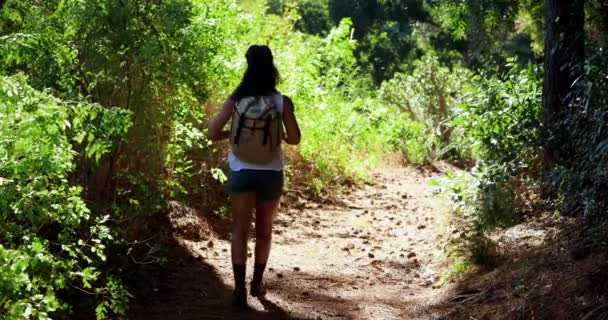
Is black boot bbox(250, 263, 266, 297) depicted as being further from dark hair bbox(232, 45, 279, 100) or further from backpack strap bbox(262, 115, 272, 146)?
dark hair bbox(232, 45, 279, 100)

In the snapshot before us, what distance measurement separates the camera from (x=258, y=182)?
188 inches

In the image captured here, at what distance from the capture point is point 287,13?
11383mm

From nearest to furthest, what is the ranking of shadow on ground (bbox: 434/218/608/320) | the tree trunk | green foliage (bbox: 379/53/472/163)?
shadow on ground (bbox: 434/218/608/320) < the tree trunk < green foliage (bbox: 379/53/472/163)

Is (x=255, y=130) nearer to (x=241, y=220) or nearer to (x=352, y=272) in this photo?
(x=241, y=220)

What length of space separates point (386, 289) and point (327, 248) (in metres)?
1.61

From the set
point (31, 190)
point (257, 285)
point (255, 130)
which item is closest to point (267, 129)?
point (255, 130)

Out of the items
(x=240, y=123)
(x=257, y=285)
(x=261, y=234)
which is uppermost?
(x=240, y=123)

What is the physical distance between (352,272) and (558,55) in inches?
107

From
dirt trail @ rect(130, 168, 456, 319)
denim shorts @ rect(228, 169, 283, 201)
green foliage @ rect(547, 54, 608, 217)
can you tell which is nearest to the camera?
green foliage @ rect(547, 54, 608, 217)

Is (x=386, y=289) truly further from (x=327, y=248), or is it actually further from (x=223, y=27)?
(x=223, y=27)

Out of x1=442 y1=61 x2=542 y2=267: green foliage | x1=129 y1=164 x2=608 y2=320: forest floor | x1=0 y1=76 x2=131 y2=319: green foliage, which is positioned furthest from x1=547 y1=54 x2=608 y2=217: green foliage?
x1=0 y1=76 x2=131 y2=319: green foliage

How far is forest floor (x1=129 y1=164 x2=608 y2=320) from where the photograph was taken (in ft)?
16.3

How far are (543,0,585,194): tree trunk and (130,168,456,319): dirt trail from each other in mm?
1581

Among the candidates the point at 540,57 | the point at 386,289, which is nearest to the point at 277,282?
the point at 386,289
